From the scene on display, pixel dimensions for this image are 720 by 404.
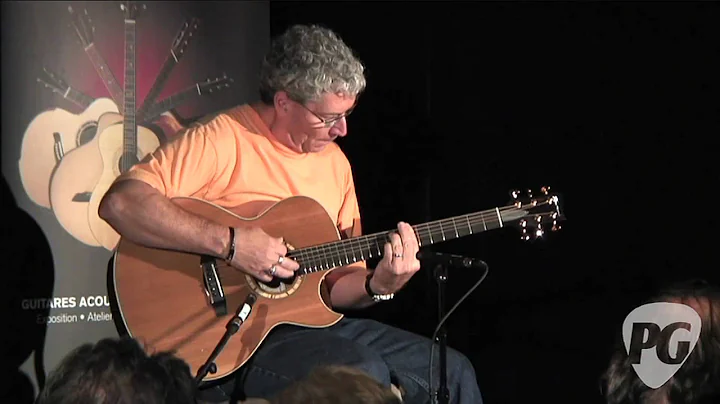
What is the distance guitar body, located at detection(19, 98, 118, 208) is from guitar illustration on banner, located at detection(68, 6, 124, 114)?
0.51 ft

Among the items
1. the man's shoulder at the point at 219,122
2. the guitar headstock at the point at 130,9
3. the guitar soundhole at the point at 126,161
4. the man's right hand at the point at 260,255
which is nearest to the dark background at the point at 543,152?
the guitar headstock at the point at 130,9

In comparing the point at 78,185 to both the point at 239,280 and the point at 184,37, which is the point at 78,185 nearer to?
the point at 184,37

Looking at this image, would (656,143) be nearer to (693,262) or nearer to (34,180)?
(693,262)

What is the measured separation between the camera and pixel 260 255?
94.8 inches

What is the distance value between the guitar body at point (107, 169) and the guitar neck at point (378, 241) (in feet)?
2.93

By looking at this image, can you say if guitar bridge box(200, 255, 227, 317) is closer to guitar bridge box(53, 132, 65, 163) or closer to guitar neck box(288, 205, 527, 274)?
guitar neck box(288, 205, 527, 274)

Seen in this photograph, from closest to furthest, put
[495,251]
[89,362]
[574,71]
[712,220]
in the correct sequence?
1. [89,362]
2. [712,220]
3. [574,71]
4. [495,251]

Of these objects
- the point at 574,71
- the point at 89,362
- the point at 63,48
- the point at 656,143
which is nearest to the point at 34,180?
the point at 63,48

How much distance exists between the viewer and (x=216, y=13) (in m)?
3.22

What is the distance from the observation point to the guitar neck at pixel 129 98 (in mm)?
3090

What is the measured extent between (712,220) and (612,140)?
0.44 m

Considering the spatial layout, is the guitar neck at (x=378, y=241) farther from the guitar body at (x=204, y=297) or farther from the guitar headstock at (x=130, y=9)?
the guitar headstock at (x=130, y=9)

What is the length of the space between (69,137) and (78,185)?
6.9 inches

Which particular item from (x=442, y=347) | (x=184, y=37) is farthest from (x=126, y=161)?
(x=442, y=347)
